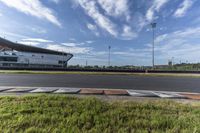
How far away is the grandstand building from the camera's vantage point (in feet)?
→ 277

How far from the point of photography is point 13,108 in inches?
241

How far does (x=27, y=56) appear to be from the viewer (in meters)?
90.5

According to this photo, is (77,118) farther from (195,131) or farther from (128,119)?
(195,131)

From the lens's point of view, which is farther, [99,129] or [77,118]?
[77,118]

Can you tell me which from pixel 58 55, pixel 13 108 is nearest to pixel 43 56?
pixel 58 55

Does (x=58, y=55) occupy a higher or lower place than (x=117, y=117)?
higher

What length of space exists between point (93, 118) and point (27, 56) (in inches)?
3615

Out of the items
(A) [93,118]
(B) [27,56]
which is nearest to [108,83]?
(A) [93,118]

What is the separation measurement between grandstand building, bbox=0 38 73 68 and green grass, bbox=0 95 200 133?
80.3m

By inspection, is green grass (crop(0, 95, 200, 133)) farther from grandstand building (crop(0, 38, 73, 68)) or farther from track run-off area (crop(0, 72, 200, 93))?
grandstand building (crop(0, 38, 73, 68))

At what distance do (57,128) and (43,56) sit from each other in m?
99.5

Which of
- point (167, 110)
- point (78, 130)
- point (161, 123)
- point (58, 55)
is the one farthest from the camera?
point (58, 55)

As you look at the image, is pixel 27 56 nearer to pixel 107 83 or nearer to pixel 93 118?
pixel 107 83

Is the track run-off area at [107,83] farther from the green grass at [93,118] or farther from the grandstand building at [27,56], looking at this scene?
the grandstand building at [27,56]
